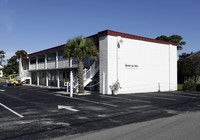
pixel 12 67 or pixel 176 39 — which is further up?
pixel 176 39

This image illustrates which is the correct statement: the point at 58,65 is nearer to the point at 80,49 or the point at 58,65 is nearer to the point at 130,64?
the point at 80,49

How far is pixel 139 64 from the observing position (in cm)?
2100

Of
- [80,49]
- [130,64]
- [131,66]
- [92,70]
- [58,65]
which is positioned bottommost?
[92,70]

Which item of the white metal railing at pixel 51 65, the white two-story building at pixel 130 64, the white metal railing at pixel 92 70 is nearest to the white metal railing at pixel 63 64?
the white two-story building at pixel 130 64

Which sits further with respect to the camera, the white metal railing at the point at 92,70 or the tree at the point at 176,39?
the tree at the point at 176,39

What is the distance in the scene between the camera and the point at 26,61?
142 feet

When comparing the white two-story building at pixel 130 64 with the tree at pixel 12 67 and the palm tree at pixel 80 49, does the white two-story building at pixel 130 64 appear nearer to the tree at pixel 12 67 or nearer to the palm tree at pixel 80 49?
the palm tree at pixel 80 49

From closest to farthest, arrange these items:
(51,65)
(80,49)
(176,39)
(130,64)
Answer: (80,49), (130,64), (51,65), (176,39)

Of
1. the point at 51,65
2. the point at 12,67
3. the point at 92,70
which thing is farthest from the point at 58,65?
the point at 12,67

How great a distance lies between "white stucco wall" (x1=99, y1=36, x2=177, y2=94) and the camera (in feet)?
60.6

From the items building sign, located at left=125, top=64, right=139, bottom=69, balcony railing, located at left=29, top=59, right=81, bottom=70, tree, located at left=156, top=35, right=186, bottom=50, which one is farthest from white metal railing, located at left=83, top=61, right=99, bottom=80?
tree, located at left=156, top=35, right=186, bottom=50

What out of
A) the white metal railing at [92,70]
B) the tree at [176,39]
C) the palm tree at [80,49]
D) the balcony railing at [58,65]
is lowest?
the white metal railing at [92,70]

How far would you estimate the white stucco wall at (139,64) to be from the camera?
60.6 feet

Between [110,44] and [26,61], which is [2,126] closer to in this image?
[110,44]
